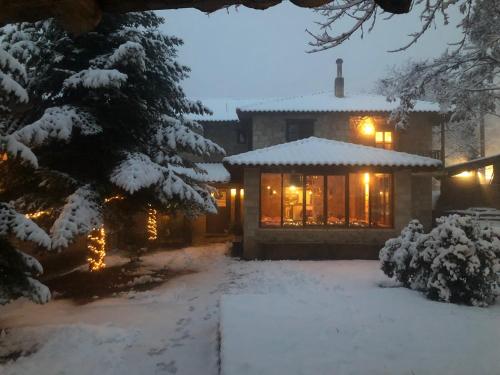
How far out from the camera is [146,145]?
35.7 ft

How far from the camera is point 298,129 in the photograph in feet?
63.6

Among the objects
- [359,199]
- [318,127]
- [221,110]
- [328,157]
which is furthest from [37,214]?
[221,110]

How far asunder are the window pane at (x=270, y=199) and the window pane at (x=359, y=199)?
8.39 feet

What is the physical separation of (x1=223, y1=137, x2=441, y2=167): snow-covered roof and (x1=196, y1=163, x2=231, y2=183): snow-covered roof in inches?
186

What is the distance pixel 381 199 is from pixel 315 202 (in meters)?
2.52

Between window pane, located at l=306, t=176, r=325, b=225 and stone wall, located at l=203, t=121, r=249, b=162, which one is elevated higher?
stone wall, located at l=203, t=121, r=249, b=162

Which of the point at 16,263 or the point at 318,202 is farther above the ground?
the point at 318,202

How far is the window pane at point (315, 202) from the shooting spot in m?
13.9

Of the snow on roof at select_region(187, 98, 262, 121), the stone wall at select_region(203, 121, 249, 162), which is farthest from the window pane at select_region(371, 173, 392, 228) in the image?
the snow on roof at select_region(187, 98, 262, 121)

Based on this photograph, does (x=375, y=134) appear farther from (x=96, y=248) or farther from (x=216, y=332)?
(x=216, y=332)

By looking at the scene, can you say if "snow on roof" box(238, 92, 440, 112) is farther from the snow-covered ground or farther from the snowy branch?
the snow-covered ground

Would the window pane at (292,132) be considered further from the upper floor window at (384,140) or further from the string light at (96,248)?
the string light at (96,248)

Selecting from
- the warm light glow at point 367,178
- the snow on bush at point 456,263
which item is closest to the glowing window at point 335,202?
the warm light glow at point 367,178

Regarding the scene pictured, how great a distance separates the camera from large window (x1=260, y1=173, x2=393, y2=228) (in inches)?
547
